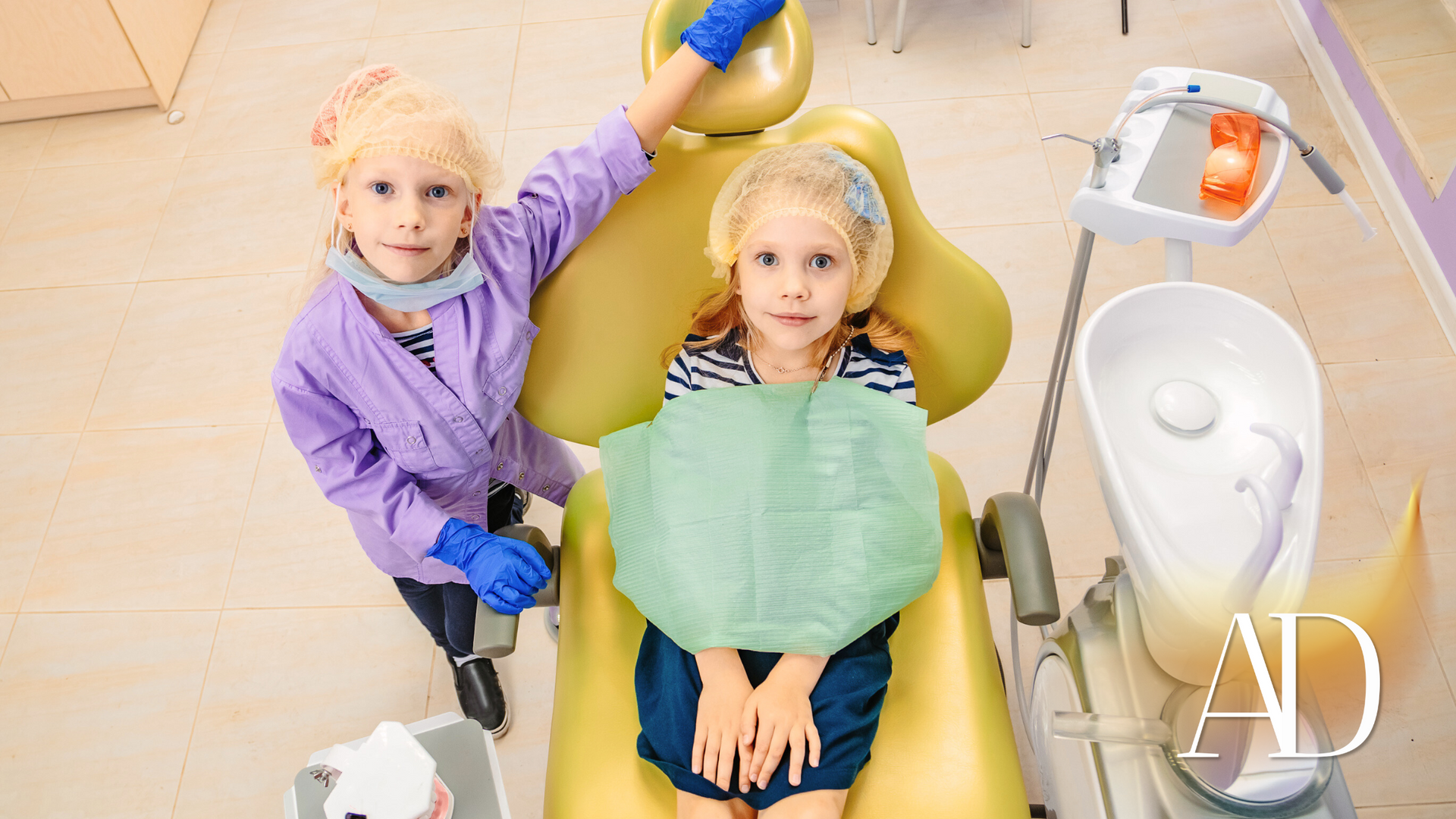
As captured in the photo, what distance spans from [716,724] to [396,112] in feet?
2.76

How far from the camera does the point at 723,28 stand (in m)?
1.20

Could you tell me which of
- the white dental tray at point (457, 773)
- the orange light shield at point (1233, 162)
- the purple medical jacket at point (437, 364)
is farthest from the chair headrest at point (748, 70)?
the white dental tray at point (457, 773)

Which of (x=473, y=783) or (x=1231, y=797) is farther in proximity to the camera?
(x=473, y=783)

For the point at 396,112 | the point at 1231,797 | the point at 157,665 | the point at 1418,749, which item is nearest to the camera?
the point at 1231,797

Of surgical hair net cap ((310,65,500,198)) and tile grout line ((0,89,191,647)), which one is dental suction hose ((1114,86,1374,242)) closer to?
surgical hair net cap ((310,65,500,198))

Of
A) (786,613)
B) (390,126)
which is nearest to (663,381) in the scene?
(786,613)

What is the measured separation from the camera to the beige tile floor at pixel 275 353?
1896 millimetres

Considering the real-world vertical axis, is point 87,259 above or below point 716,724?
below

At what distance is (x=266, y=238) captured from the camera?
261 cm

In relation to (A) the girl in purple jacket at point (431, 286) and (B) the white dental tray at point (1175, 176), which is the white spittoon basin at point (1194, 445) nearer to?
(B) the white dental tray at point (1175, 176)

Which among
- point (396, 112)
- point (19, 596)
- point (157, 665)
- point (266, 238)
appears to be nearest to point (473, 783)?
point (396, 112)

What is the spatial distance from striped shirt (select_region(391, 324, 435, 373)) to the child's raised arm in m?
0.39

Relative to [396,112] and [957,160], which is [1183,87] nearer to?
[396,112]

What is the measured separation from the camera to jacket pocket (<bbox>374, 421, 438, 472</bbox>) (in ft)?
4.34
